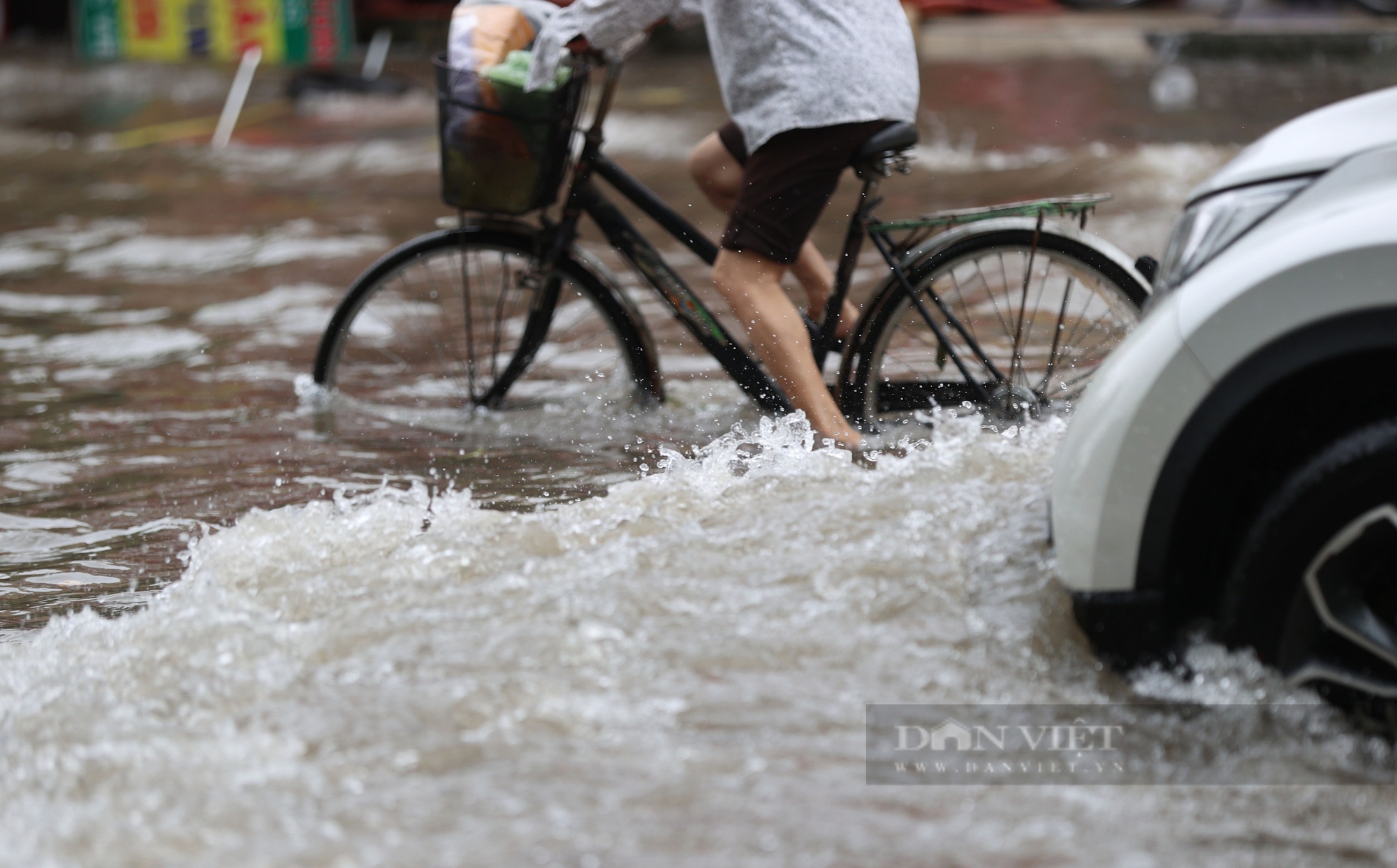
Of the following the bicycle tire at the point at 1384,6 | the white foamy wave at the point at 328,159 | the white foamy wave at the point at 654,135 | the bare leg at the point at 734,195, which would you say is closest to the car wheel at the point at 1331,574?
the bare leg at the point at 734,195

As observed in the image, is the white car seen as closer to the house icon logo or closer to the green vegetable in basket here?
the house icon logo

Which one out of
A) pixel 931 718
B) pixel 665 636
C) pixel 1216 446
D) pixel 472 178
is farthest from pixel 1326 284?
pixel 472 178

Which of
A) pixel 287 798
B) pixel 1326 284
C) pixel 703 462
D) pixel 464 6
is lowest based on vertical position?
pixel 287 798

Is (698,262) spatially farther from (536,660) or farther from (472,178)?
(536,660)

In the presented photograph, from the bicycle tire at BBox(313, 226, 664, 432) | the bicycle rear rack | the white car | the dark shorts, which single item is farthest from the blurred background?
the white car

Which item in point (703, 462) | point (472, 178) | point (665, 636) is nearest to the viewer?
point (665, 636)

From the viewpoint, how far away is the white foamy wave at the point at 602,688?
2285 mm

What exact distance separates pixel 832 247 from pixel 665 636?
6.83 ft

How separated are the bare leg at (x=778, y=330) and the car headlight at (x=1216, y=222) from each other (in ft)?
4.76

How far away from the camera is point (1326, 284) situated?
7.61 feet

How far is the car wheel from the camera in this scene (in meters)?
2.32

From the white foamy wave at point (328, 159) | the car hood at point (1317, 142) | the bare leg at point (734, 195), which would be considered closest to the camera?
the car hood at point (1317, 142)

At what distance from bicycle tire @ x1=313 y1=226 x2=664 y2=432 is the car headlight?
7.43 ft

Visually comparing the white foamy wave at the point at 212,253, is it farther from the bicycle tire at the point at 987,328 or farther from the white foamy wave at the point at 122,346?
the bicycle tire at the point at 987,328
